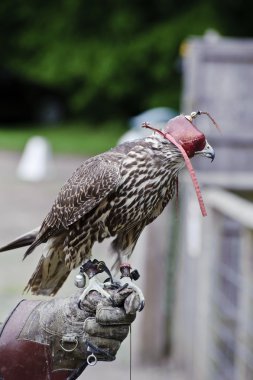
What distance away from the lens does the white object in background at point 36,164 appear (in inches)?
548

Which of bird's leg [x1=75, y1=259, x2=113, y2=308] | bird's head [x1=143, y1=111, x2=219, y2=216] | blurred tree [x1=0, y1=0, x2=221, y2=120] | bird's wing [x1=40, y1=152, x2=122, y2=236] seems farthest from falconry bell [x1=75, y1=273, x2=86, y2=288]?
blurred tree [x1=0, y1=0, x2=221, y2=120]

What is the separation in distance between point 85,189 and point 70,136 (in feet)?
58.3

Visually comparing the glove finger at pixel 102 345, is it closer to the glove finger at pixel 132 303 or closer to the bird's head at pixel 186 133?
the glove finger at pixel 132 303

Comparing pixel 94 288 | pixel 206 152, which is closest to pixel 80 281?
pixel 94 288

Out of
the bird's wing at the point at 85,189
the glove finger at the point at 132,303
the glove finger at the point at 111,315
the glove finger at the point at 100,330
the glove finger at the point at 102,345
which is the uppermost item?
the bird's wing at the point at 85,189

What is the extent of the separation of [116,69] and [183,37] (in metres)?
1.74

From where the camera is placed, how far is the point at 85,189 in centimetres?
240

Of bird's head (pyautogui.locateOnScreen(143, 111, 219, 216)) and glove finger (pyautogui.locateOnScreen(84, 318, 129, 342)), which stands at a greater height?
bird's head (pyautogui.locateOnScreen(143, 111, 219, 216))

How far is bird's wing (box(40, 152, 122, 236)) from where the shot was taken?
2328 millimetres

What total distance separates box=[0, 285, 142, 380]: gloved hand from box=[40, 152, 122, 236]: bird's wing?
0.25 meters

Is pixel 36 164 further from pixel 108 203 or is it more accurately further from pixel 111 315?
pixel 111 315

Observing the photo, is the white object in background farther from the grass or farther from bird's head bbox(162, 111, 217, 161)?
bird's head bbox(162, 111, 217, 161)

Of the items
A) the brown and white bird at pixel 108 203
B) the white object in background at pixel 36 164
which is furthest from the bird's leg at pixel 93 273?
the white object in background at pixel 36 164

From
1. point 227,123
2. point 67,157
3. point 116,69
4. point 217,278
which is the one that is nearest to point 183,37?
point 116,69
